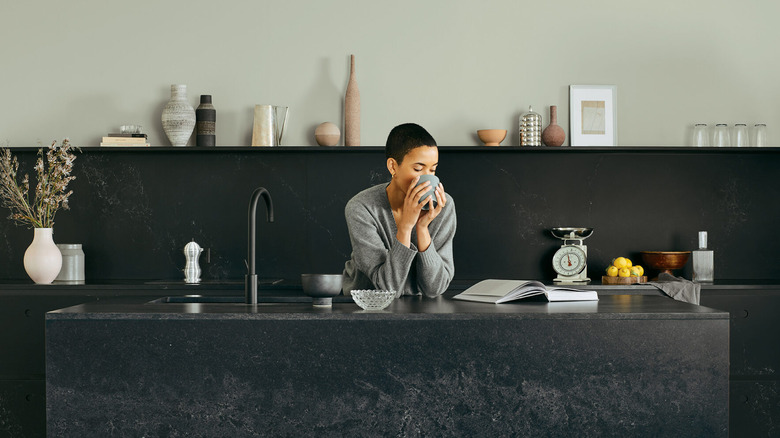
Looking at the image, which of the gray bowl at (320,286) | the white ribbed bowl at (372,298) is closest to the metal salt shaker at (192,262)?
the gray bowl at (320,286)

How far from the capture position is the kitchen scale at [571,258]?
3.91 m

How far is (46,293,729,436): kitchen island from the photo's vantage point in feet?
6.28

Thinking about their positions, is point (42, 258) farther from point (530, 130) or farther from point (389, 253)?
point (530, 130)

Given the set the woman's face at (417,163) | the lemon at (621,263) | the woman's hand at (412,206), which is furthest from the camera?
the lemon at (621,263)

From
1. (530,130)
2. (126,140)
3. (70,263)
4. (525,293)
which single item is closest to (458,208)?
(530,130)

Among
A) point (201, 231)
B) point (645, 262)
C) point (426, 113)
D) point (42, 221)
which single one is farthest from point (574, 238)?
point (42, 221)

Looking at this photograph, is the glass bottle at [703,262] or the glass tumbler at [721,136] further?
the glass tumbler at [721,136]

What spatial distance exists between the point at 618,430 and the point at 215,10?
3171 mm

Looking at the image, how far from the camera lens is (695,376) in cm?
193

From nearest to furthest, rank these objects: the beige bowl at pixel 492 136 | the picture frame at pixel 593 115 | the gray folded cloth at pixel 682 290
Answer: the gray folded cloth at pixel 682 290 → the beige bowl at pixel 492 136 → the picture frame at pixel 593 115

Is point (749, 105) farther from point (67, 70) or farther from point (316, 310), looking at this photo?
point (67, 70)

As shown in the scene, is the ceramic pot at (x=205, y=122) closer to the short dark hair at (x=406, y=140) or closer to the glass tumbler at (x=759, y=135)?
the short dark hair at (x=406, y=140)

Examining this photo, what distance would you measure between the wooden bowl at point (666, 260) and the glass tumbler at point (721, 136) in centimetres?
61

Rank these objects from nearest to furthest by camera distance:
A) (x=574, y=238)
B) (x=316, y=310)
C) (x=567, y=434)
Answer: (x=567, y=434)
(x=316, y=310)
(x=574, y=238)
